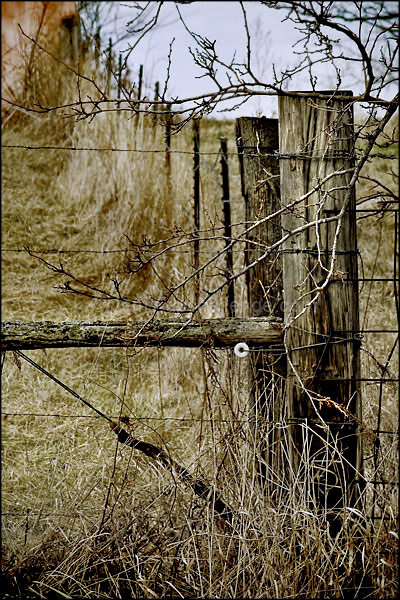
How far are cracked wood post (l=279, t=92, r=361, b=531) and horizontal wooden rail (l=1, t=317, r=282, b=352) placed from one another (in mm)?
120

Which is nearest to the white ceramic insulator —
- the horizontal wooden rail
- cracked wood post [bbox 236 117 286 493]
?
the horizontal wooden rail

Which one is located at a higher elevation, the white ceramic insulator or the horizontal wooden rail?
the horizontal wooden rail

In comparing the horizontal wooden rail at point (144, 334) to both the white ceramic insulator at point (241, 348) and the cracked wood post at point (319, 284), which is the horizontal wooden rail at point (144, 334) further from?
the cracked wood post at point (319, 284)

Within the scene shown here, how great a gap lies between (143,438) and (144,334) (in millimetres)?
1043

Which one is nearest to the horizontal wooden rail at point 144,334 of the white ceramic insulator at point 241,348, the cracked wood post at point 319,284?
the white ceramic insulator at point 241,348

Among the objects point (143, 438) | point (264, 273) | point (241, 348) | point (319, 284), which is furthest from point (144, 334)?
point (143, 438)

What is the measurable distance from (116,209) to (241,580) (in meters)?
4.56

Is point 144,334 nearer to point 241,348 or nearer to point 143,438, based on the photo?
point 241,348

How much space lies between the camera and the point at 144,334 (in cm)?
226

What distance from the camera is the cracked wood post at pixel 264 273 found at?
2443 mm

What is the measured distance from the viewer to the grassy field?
2170 mm

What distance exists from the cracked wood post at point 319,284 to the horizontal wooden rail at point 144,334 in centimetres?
12

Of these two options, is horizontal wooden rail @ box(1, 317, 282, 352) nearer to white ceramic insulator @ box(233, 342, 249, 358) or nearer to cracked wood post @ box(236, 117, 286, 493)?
white ceramic insulator @ box(233, 342, 249, 358)

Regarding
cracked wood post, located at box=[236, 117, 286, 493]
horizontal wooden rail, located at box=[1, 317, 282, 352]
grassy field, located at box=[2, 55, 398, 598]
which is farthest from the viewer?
cracked wood post, located at box=[236, 117, 286, 493]
